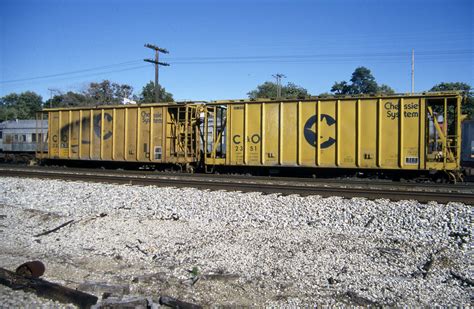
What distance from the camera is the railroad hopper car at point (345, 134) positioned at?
1348 cm

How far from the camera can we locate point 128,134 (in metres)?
18.6

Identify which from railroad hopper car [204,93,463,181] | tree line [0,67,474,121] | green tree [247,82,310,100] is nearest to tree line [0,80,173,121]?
tree line [0,67,474,121]

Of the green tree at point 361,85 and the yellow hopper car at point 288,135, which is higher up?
the green tree at point 361,85

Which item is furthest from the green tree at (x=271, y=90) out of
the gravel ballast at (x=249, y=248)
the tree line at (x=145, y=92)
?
the gravel ballast at (x=249, y=248)

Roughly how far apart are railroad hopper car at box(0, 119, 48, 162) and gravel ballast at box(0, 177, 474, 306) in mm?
20727

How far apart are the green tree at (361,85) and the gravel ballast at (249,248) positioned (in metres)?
52.2

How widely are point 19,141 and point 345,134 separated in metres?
25.6

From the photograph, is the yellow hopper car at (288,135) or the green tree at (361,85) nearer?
the yellow hopper car at (288,135)

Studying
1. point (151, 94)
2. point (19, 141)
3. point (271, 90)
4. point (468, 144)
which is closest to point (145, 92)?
point (151, 94)

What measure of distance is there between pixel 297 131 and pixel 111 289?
1190 centimetres

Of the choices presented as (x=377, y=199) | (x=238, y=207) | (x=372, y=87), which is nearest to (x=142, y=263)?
(x=238, y=207)

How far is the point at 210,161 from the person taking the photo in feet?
54.2

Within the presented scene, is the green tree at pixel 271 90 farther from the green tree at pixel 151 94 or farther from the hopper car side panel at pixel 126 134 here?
the hopper car side panel at pixel 126 134

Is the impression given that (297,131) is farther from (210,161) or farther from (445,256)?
(445,256)
